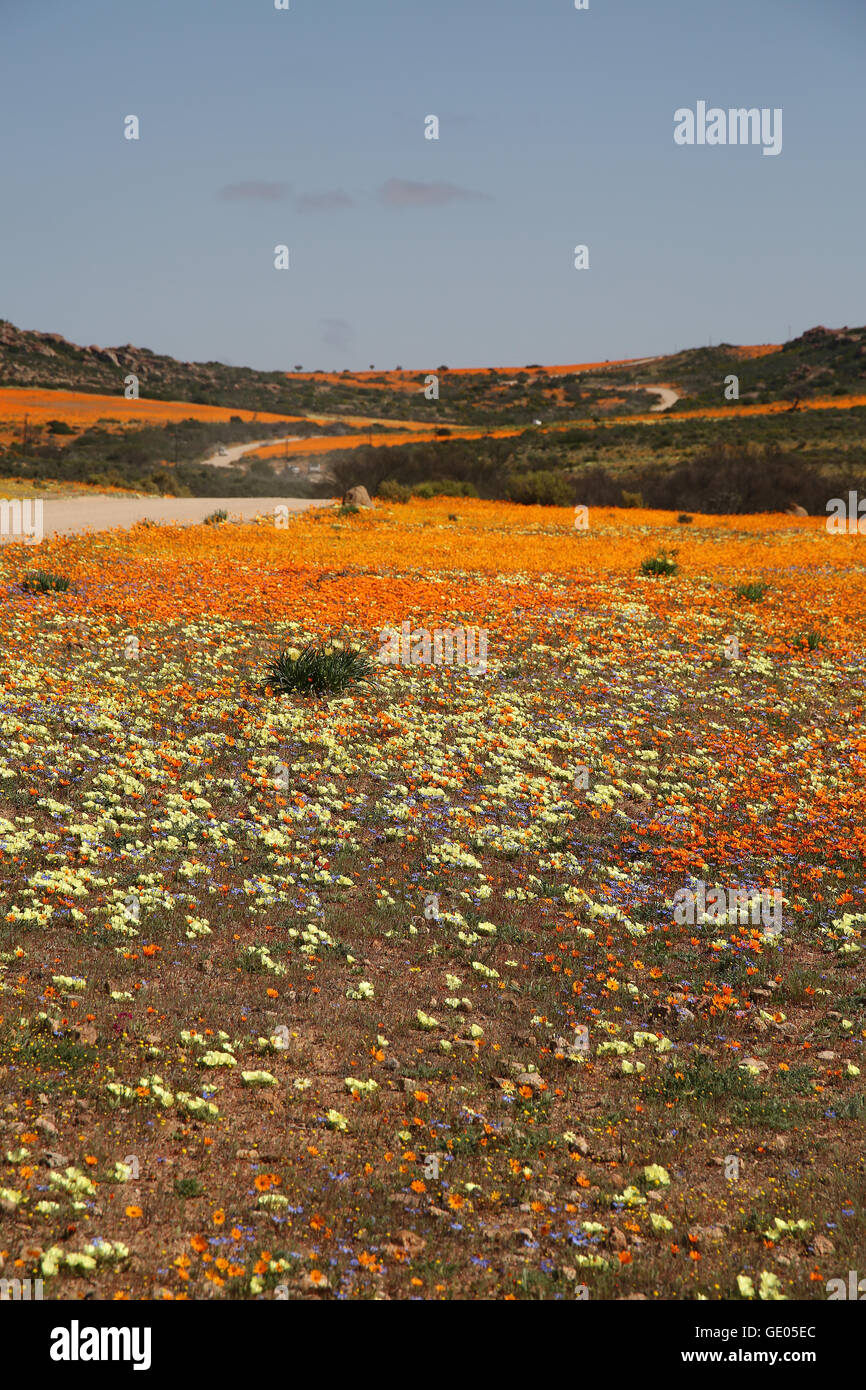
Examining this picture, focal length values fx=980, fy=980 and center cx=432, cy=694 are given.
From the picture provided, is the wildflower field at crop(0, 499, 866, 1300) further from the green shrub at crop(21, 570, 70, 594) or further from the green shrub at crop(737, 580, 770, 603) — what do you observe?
the green shrub at crop(737, 580, 770, 603)

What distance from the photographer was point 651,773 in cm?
1480

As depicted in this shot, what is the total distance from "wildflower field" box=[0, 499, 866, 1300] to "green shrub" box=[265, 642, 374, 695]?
0.99 feet

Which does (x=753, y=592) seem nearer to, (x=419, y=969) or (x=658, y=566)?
(x=658, y=566)

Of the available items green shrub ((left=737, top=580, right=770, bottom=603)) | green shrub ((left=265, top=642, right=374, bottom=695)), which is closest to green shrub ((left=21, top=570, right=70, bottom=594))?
green shrub ((left=265, top=642, right=374, bottom=695))

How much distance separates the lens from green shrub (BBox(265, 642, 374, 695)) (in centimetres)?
1639

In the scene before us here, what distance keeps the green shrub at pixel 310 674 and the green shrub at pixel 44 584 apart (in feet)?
21.8

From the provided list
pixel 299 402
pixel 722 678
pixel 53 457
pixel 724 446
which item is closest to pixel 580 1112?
pixel 722 678

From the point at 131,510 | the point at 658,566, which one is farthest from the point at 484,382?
the point at 658,566

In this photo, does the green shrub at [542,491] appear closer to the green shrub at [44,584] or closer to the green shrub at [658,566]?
the green shrub at [658,566]

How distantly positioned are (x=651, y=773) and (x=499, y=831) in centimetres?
348

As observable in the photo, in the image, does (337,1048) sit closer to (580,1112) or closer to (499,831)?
(580,1112)

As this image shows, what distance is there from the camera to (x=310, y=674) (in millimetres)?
16391

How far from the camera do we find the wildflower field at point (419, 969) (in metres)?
5.91

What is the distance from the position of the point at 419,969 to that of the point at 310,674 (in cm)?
786
